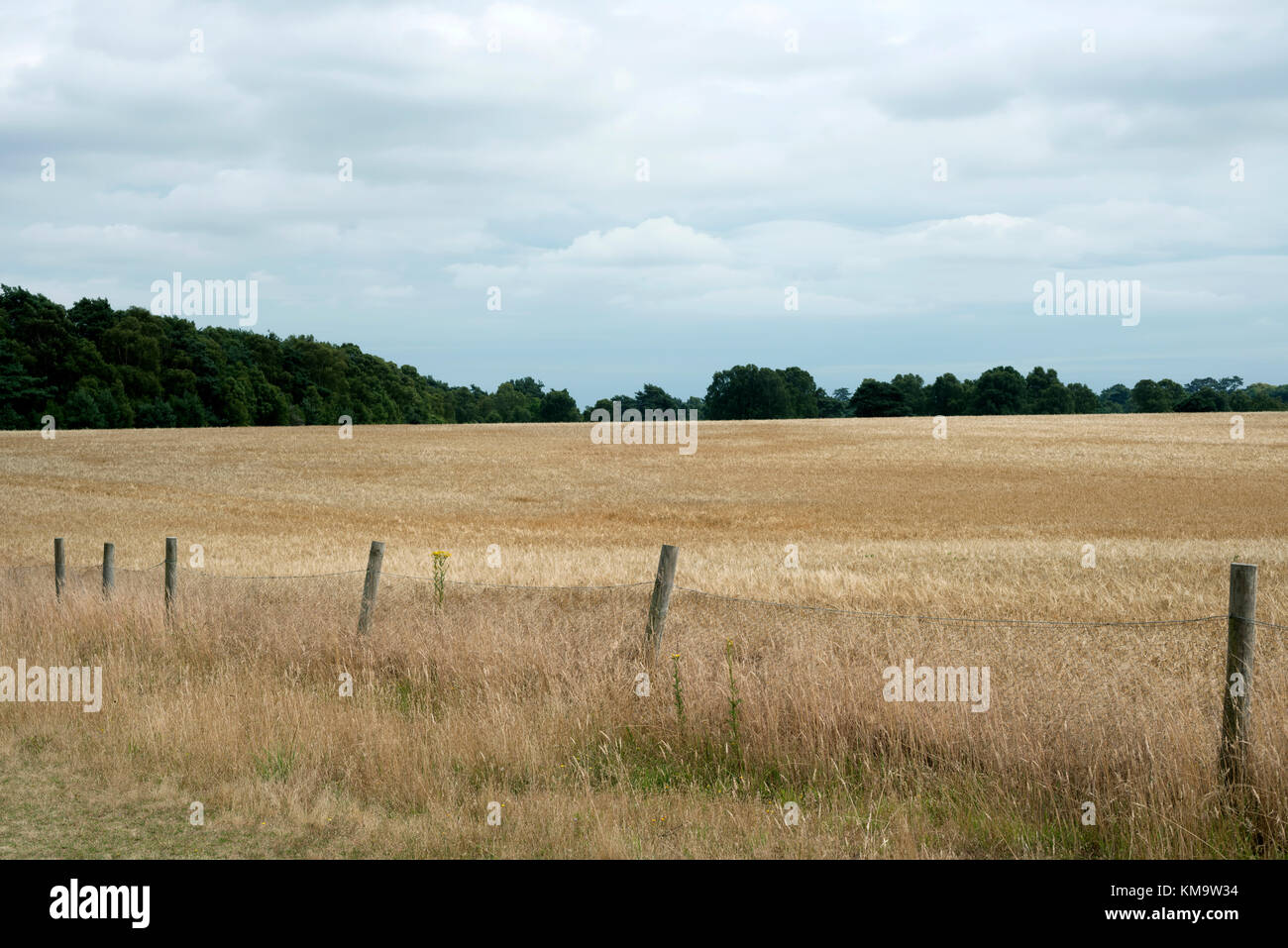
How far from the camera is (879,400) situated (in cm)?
14012

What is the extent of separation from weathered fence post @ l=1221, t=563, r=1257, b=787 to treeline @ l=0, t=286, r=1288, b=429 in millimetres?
97875

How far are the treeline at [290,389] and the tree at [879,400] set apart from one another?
17cm

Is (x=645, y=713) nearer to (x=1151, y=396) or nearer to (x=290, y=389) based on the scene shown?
(x=290, y=389)

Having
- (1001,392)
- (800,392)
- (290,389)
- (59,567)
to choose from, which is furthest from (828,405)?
(59,567)

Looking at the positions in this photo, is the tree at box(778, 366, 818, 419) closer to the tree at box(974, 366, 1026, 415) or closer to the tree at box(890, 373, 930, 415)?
the tree at box(890, 373, 930, 415)

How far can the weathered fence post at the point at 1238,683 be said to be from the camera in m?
5.47

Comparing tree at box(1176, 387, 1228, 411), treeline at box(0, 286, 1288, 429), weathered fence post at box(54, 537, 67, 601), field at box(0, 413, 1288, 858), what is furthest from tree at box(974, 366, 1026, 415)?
weathered fence post at box(54, 537, 67, 601)

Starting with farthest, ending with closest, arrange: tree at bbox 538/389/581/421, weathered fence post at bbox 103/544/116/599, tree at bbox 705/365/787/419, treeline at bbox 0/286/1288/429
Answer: tree at bbox 538/389/581/421 < tree at bbox 705/365/787/419 < treeline at bbox 0/286/1288/429 < weathered fence post at bbox 103/544/116/599

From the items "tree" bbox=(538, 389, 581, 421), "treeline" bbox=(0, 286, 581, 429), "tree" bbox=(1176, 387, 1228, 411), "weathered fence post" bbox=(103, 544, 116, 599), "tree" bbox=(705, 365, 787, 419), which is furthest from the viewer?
"tree" bbox=(538, 389, 581, 421)

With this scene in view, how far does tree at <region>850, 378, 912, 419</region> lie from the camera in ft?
455

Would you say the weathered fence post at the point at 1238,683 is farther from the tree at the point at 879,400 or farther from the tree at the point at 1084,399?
the tree at the point at 1084,399

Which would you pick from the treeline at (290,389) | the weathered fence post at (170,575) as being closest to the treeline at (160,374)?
the treeline at (290,389)

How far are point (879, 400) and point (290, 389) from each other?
8300 cm
